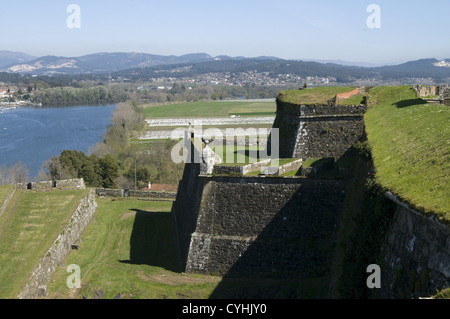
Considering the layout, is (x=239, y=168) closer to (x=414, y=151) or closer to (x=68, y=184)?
(x=414, y=151)

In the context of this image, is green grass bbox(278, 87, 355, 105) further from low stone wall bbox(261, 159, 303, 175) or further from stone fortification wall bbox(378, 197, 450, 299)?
stone fortification wall bbox(378, 197, 450, 299)

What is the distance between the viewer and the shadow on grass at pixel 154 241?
23.8m

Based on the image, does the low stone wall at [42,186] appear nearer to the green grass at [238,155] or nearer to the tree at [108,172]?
the green grass at [238,155]

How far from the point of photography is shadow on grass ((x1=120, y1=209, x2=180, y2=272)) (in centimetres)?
2380

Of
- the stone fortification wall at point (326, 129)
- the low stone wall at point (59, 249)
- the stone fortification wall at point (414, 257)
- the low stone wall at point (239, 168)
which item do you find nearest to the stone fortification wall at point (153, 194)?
the low stone wall at point (59, 249)

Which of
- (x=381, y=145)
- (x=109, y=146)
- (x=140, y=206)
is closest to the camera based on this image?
(x=381, y=145)

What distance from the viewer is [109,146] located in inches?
3034

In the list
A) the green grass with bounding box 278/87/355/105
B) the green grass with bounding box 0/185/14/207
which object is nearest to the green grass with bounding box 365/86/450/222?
the green grass with bounding box 278/87/355/105

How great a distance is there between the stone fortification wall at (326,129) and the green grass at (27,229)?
12.9m
